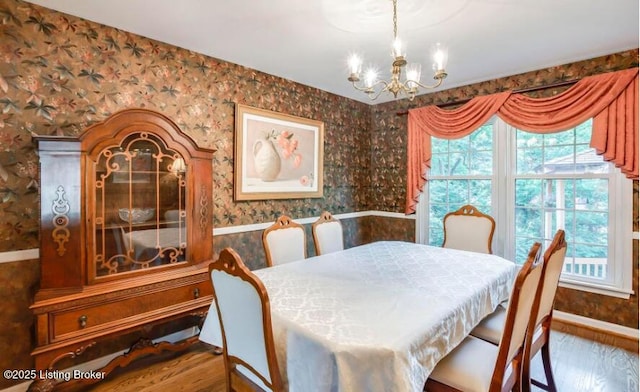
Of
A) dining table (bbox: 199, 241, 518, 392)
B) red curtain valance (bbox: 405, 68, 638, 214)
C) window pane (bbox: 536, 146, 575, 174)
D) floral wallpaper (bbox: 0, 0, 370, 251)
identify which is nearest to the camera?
dining table (bbox: 199, 241, 518, 392)

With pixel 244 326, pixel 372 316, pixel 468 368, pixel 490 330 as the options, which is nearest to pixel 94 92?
pixel 244 326

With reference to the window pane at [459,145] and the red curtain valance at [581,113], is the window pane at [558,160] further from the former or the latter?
the window pane at [459,145]

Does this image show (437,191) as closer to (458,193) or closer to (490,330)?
(458,193)

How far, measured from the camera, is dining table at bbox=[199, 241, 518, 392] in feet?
3.58

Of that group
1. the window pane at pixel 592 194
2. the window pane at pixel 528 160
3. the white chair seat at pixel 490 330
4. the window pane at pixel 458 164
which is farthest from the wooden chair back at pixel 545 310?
the window pane at pixel 458 164

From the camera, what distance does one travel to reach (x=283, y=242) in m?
2.44

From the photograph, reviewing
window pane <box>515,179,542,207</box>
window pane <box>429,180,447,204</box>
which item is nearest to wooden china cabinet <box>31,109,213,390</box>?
window pane <box>429,180,447,204</box>

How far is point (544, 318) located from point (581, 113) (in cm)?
192

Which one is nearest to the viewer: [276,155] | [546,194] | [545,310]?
[545,310]

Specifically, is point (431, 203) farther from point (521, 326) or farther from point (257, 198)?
point (521, 326)

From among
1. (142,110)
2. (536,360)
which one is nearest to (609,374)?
(536,360)

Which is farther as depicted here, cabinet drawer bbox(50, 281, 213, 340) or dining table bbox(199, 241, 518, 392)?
cabinet drawer bbox(50, 281, 213, 340)

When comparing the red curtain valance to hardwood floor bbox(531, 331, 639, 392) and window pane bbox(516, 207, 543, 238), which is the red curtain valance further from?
hardwood floor bbox(531, 331, 639, 392)

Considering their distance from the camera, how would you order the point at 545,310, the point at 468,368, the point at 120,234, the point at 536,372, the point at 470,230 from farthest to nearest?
1. the point at 470,230
2. the point at 536,372
3. the point at 120,234
4. the point at 545,310
5. the point at 468,368
